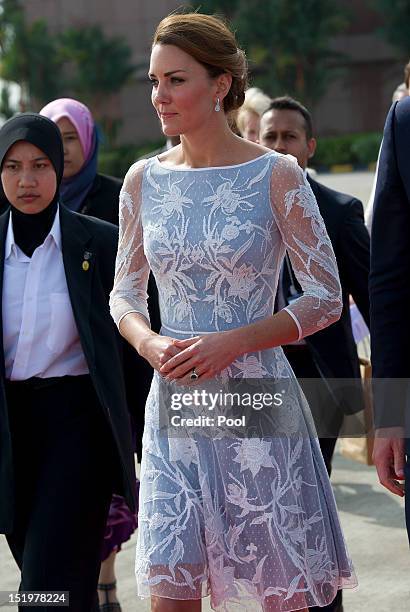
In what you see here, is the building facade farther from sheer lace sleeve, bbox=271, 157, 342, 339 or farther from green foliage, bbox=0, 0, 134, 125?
sheer lace sleeve, bbox=271, 157, 342, 339

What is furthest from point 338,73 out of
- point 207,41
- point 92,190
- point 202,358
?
point 202,358

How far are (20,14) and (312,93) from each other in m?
14.5

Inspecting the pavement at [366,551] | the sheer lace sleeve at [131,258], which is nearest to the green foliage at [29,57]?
the pavement at [366,551]

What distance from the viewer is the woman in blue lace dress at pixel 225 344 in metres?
3.30

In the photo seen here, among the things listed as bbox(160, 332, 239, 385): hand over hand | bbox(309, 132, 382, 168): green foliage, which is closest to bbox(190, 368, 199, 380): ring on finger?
bbox(160, 332, 239, 385): hand over hand

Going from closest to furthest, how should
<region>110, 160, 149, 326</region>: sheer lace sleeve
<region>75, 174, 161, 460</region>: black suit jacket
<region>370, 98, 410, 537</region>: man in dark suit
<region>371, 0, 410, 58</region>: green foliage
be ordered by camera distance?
<region>370, 98, 410, 537</region>: man in dark suit < <region>110, 160, 149, 326</region>: sheer lace sleeve < <region>75, 174, 161, 460</region>: black suit jacket < <region>371, 0, 410, 58</region>: green foliage

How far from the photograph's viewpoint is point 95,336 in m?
4.05

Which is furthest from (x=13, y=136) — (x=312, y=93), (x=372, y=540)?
(x=312, y=93)

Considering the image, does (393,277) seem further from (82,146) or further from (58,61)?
(58,61)

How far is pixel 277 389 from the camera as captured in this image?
3453 mm

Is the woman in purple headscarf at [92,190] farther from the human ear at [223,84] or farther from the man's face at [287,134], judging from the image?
the human ear at [223,84]

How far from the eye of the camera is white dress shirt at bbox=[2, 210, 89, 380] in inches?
157

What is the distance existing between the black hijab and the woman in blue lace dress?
729 mm

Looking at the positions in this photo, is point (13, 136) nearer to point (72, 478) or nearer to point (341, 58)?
point (72, 478)
